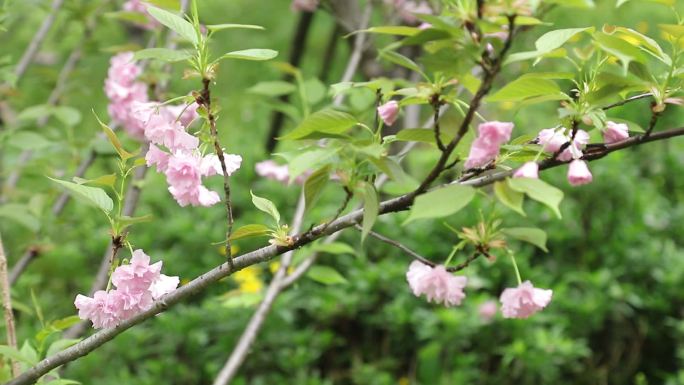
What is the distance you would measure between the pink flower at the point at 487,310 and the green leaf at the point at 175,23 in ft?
7.28

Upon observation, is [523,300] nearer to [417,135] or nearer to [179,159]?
[417,135]

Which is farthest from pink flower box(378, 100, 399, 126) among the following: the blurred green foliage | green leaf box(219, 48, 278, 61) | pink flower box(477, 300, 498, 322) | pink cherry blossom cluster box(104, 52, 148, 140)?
pink flower box(477, 300, 498, 322)

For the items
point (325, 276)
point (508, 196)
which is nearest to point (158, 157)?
point (508, 196)

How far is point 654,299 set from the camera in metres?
3.29

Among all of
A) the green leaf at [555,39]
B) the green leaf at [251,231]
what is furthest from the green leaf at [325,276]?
the green leaf at [555,39]

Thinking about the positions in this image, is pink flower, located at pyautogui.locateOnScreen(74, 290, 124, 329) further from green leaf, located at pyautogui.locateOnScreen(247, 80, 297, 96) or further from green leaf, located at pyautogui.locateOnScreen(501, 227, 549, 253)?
green leaf, located at pyautogui.locateOnScreen(247, 80, 297, 96)

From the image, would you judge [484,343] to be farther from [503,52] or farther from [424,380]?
[503,52]

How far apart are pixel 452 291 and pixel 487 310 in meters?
1.97

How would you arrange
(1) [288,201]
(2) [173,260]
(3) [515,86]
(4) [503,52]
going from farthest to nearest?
(1) [288,201] < (2) [173,260] < (3) [515,86] < (4) [503,52]

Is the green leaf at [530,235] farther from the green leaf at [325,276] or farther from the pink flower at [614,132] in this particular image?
the green leaf at [325,276]

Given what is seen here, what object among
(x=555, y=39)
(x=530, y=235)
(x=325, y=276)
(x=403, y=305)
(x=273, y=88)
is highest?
(x=555, y=39)

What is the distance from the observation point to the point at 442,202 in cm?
97

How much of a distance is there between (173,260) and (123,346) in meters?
0.51

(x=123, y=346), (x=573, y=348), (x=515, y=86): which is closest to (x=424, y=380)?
(x=573, y=348)
